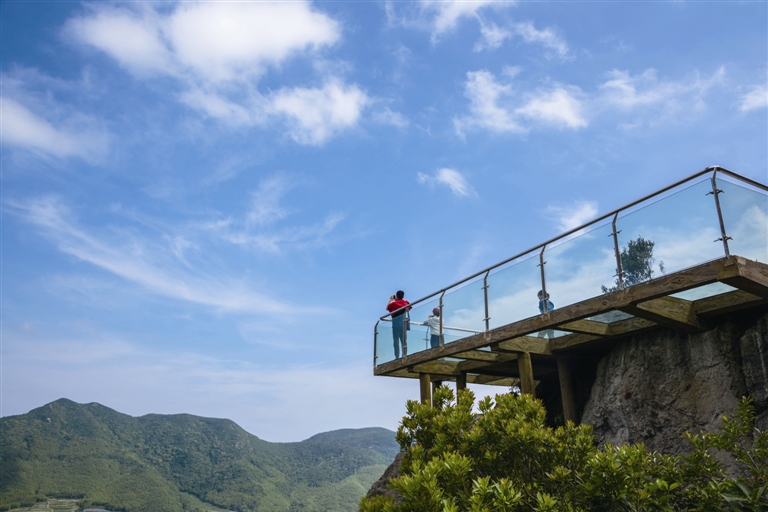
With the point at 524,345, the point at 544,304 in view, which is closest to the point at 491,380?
the point at 524,345

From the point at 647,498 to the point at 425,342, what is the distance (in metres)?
8.03

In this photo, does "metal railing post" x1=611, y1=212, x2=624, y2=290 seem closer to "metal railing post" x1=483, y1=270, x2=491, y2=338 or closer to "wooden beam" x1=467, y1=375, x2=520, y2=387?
"metal railing post" x1=483, y1=270, x2=491, y2=338

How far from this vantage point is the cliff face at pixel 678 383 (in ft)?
30.1

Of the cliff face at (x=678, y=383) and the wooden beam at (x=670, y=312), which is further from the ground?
the wooden beam at (x=670, y=312)

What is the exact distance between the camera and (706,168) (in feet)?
27.8

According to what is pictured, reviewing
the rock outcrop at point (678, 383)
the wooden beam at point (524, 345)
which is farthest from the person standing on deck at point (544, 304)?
the rock outcrop at point (678, 383)

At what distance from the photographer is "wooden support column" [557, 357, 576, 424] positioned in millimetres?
12383

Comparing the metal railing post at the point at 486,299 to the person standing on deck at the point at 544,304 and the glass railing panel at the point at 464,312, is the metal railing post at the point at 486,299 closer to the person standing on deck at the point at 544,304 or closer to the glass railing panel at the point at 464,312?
the glass railing panel at the point at 464,312

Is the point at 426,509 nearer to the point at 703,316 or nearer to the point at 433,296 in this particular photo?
the point at 703,316

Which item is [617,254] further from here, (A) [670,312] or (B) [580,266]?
(A) [670,312]

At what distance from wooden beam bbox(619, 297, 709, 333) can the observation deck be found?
18 mm

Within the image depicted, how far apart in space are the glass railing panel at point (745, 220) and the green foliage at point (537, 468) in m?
2.12

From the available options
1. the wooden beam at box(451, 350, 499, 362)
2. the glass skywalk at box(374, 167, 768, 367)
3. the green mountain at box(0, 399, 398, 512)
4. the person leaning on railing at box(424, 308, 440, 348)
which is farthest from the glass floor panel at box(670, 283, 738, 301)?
the green mountain at box(0, 399, 398, 512)

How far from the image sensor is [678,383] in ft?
33.0
